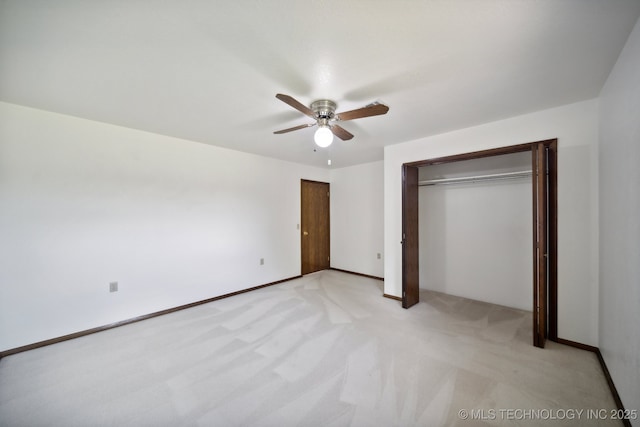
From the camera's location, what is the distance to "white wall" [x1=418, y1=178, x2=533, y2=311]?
324 cm

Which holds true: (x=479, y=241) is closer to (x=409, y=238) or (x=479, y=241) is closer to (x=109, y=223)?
(x=409, y=238)

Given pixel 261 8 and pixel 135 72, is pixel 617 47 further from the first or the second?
pixel 135 72

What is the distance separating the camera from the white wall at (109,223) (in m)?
2.37

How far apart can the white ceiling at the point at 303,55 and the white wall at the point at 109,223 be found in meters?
0.46

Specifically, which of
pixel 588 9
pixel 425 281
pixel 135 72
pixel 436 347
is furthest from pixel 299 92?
pixel 425 281

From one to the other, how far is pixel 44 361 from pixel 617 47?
5212 mm

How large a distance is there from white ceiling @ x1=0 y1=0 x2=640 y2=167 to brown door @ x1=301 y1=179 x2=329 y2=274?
2.76m

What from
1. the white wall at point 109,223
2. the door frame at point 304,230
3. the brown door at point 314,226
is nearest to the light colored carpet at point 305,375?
Answer: the white wall at point 109,223

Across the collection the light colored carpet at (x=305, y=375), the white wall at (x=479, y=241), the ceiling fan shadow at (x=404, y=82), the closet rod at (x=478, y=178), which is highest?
the ceiling fan shadow at (x=404, y=82)

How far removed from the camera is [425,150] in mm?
3338

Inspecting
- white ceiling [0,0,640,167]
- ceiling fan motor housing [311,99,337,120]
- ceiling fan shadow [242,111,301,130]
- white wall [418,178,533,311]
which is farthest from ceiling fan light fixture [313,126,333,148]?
white wall [418,178,533,311]

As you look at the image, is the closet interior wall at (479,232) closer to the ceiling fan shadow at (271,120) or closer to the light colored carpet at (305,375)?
the light colored carpet at (305,375)

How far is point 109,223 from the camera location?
9.37ft

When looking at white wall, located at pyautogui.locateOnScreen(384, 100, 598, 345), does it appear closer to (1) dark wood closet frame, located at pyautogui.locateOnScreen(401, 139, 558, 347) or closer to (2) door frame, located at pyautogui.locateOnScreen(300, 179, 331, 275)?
(1) dark wood closet frame, located at pyautogui.locateOnScreen(401, 139, 558, 347)
